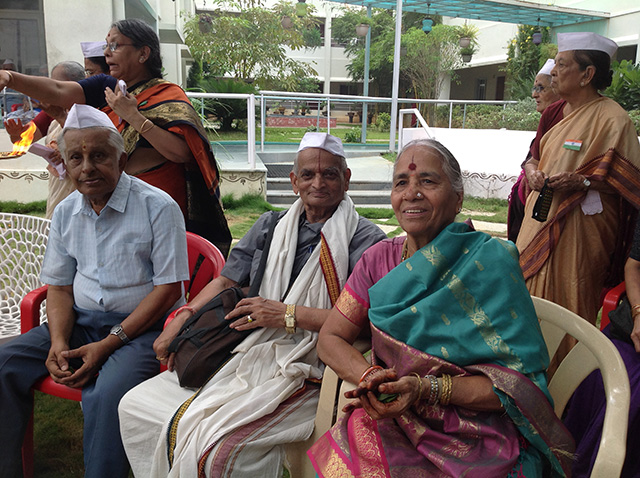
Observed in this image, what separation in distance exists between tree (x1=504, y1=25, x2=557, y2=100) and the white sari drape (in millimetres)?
14254

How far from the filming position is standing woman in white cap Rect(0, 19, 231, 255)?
2.72 metres

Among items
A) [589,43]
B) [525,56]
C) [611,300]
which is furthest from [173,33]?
[611,300]

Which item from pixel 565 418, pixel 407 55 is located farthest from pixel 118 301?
pixel 407 55

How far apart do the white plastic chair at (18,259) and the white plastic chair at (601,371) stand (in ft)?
7.83

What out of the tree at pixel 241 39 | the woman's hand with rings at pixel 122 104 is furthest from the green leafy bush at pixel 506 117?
the woman's hand with rings at pixel 122 104

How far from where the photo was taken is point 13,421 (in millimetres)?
2051

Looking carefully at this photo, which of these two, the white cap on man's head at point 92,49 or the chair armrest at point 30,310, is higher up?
the white cap on man's head at point 92,49

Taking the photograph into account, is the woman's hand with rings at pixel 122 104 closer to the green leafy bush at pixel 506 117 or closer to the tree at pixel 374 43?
the green leafy bush at pixel 506 117

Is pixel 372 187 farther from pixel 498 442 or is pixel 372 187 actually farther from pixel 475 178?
pixel 498 442

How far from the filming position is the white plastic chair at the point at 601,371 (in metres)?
1.32

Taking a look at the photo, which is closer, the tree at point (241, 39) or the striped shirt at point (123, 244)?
the striped shirt at point (123, 244)

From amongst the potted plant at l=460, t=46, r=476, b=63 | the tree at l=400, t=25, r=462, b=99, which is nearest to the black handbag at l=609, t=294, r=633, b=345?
the potted plant at l=460, t=46, r=476, b=63

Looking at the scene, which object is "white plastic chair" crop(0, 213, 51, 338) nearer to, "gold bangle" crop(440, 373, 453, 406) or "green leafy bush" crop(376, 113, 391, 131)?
"gold bangle" crop(440, 373, 453, 406)

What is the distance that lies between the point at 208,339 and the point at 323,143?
89cm
